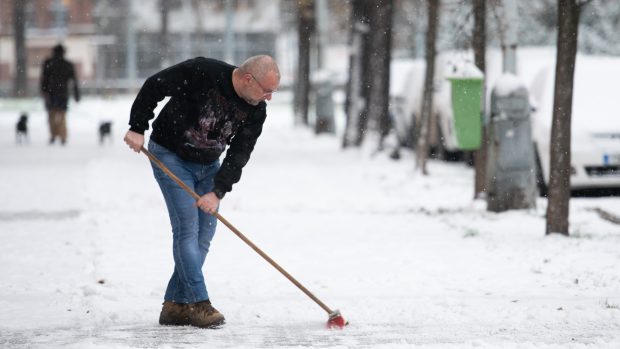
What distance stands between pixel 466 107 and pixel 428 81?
4.34 meters

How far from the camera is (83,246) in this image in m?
9.79

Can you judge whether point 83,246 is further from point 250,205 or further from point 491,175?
point 491,175

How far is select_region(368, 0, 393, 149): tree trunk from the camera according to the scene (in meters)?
20.8

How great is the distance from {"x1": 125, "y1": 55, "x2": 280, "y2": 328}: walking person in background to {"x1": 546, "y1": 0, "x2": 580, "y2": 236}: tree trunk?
3.91 meters

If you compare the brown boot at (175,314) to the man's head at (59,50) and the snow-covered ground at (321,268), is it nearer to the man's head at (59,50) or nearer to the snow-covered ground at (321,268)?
the snow-covered ground at (321,268)

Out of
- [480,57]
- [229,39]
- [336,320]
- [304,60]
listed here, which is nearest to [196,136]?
[336,320]

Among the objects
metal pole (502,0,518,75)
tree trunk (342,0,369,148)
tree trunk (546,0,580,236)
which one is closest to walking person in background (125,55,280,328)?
tree trunk (546,0,580,236)

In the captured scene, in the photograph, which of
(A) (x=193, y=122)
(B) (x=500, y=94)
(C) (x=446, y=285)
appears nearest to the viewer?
(A) (x=193, y=122)

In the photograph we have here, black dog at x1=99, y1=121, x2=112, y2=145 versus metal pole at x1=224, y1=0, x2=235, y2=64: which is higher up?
metal pole at x1=224, y1=0, x2=235, y2=64

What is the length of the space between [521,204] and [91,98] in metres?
51.0

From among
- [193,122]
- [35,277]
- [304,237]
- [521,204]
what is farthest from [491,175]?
[193,122]

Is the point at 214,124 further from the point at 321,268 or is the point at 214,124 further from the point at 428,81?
the point at 428,81

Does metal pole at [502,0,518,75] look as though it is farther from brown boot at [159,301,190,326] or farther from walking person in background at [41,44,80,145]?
walking person in background at [41,44,80,145]

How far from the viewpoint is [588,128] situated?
13797 mm
